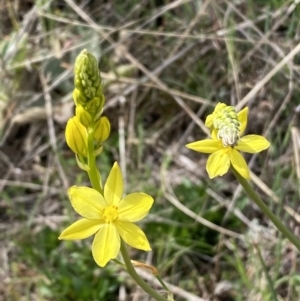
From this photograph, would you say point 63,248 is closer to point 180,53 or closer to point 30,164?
point 30,164

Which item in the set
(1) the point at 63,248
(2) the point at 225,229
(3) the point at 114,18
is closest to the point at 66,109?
(3) the point at 114,18

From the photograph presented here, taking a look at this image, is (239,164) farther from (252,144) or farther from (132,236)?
(132,236)

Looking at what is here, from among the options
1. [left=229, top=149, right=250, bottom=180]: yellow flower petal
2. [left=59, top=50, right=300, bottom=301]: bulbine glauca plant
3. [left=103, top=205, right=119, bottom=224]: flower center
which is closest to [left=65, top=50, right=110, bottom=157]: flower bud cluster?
[left=59, top=50, right=300, bottom=301]: bulbine glauca plant

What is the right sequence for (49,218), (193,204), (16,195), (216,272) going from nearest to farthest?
1. (216,272)
2. (193,204)
3. (49,218)
4. (16,195)

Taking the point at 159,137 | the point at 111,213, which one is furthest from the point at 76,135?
the point at 159,137

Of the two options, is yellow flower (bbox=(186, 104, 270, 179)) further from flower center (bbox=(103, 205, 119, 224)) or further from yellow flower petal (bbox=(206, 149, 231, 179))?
flower center (bbox=(103, 205, 119, 224))
